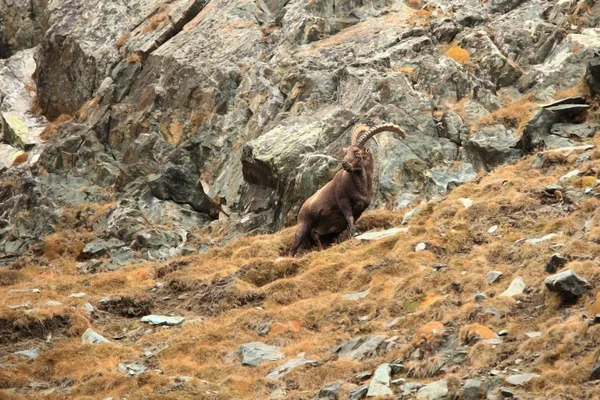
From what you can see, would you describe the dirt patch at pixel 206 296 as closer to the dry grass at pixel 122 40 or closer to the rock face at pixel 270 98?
the rock face at pixel 270 98

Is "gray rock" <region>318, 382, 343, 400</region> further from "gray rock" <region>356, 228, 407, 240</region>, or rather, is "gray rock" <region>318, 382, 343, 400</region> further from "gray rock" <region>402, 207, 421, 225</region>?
"gray rock" <region>402, 207, 421, 225</region>

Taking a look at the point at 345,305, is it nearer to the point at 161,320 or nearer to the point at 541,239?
the point at 541,239

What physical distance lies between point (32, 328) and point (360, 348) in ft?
25.7

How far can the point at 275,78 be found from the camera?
3444 cm

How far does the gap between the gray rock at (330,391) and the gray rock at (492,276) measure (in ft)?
13.0

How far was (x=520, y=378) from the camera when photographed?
11.8 m

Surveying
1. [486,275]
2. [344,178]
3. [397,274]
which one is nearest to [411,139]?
[344,178]

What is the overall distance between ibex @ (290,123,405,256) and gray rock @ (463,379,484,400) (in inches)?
446

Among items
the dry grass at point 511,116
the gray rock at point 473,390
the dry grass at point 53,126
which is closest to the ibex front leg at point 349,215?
the dry grass at point 511,116

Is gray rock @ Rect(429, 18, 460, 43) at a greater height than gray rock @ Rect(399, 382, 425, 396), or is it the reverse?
gray rock @ Rect(429, 18, 460, 43)

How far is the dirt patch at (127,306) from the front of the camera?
20.7 meters

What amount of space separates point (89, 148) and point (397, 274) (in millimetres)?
22175

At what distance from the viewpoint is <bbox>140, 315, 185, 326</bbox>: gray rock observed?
63.7 feet

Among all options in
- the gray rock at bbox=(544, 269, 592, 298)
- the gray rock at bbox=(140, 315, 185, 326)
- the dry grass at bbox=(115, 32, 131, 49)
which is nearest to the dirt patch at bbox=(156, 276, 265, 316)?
the gray rock at bbox=(140, 315, 185, 326)
